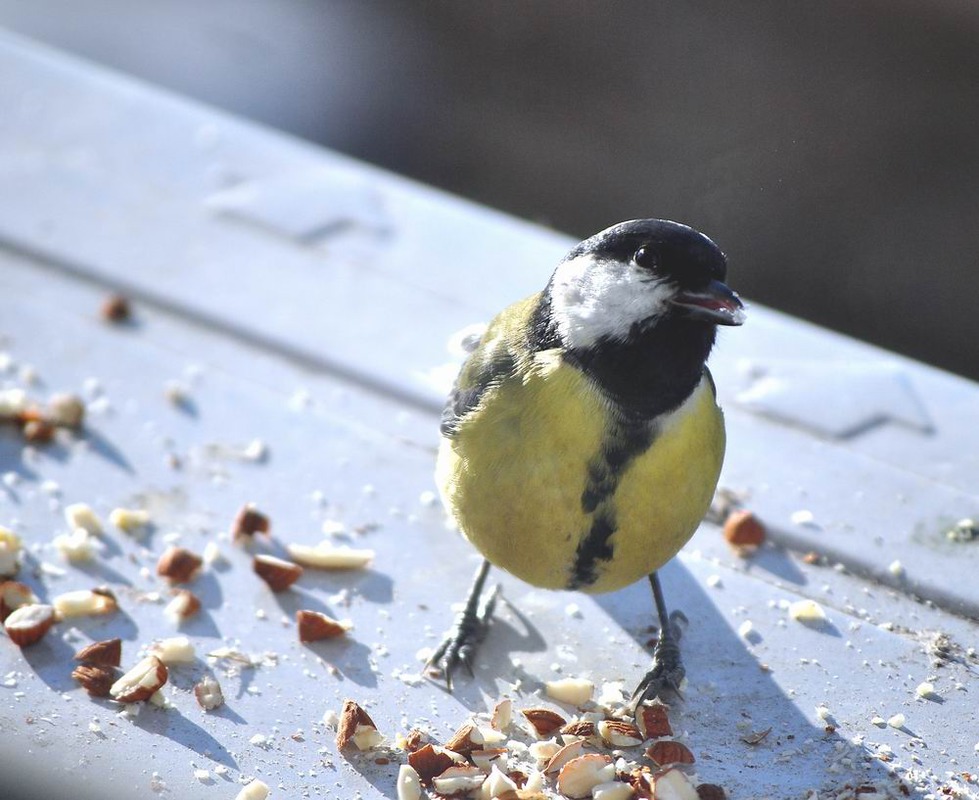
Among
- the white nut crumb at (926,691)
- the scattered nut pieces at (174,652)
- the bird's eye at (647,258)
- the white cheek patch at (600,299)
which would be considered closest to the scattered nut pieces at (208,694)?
the scattered nut pieces at (174,652)

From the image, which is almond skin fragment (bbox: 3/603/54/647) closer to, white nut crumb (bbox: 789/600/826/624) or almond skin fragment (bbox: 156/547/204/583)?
almond skin fragment (bbox: 156/547/204/583)

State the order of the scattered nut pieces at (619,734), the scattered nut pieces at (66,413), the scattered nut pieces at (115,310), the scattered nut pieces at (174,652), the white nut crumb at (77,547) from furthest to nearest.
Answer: the scattered nut pieces at (115,310)
the scattered nut pieces at (66,413)
the white nut crumb at (77,547)
the scattered nut pieces at (174,652)
the scattered nut pieces at (619,734)

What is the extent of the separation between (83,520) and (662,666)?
1.10 m

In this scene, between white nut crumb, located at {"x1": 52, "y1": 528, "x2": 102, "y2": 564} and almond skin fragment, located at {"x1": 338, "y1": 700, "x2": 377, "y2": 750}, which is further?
white nut crumb, located at {"x1": 52, "y1": 528, "x2": 102, "y2": 564}

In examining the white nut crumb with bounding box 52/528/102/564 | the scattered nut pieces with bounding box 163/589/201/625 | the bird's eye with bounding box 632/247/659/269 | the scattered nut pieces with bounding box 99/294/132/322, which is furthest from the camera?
the scattered nut pieces with bounding box 99/294/132/322

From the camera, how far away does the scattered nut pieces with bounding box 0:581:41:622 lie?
221cm

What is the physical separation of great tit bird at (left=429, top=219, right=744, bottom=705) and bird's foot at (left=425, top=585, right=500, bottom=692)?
0.21 m

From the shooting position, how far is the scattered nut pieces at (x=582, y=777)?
191 cm

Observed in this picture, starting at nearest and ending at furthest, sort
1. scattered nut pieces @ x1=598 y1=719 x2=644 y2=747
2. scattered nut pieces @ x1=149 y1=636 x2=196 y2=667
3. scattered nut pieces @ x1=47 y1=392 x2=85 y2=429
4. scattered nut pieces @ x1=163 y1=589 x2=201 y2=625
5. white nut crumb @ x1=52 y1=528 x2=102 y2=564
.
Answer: scattered nut pieces @ x1=598 y1=719 x2=644 y2=747
scattered nut pieces @ x1=149 y1=636 x2=196 y2=667
scattered nut pieces @ x1=163 y1=589 x2=201 y2=625
white nut crumb @ x1=52 y1=528 x2=102 y2=564
scattered nut pieces @ x1=47 y1=392 x2=85 y2=429

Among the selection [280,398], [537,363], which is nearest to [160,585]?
[280,398]

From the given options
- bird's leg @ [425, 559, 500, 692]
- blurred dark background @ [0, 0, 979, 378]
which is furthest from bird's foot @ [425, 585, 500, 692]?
blurred dark background @ [0, 0, 979, 378]

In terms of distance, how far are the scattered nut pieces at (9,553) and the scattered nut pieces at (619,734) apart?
1075mm

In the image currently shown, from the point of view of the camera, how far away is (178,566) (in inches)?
91.1

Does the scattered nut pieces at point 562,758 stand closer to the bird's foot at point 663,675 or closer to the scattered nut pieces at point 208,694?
the bird's foot at point 663,675
